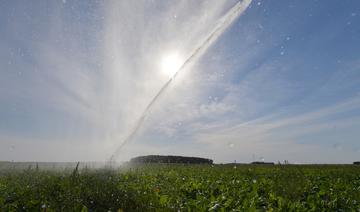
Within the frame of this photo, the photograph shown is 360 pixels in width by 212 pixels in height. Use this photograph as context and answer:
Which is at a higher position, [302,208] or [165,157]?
[165,157]

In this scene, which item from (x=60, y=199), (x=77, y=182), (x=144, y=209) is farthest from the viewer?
(x=77, y=182)

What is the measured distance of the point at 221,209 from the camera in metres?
6.97

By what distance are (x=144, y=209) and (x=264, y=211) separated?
299cm

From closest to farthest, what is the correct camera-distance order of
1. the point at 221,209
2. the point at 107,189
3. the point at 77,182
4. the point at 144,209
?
the point at 221,209
the point at 144,209
the point at 107,189
the point at 77,182

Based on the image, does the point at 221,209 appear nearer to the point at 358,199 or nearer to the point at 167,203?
the point at 167,203

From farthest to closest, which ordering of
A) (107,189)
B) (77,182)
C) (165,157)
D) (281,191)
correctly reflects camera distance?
(165,157) < (77,182) < (107,189) < (281,191)

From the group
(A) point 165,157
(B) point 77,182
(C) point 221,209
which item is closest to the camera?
(C) point 221,209

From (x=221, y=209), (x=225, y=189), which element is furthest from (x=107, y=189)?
(x=221, y=209)

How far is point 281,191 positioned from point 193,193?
2.77 meters

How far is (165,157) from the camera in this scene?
163 feet

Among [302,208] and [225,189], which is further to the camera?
[225,189]

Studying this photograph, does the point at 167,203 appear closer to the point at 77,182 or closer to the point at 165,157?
the point at 77,182

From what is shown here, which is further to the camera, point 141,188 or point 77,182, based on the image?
point 77,182

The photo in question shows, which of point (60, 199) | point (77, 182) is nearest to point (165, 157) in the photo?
point (77, 182)
